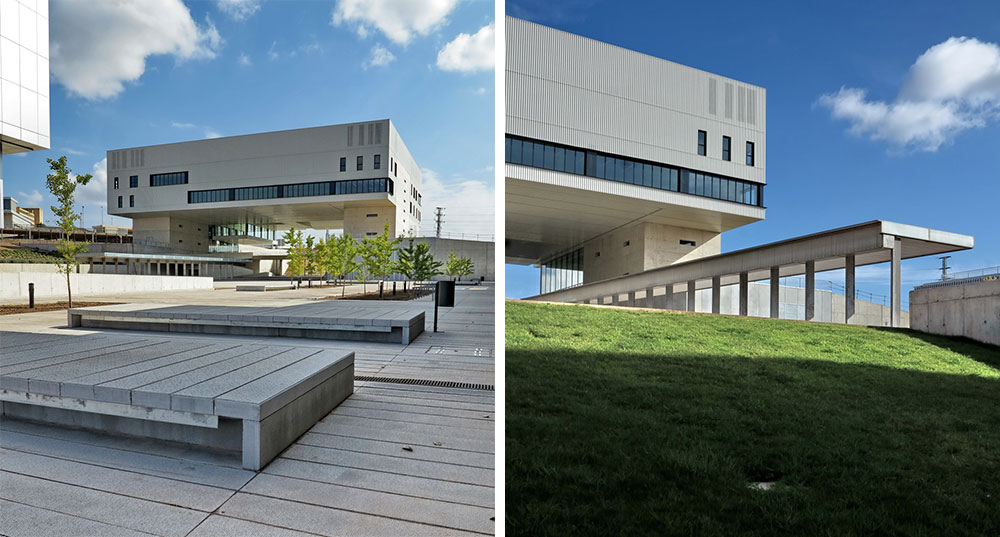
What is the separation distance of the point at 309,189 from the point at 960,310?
3271 centimetres

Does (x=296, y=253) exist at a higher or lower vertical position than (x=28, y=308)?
higher

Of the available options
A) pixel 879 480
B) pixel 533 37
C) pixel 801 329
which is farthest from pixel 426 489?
pixel 533 37

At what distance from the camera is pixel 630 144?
17891mm

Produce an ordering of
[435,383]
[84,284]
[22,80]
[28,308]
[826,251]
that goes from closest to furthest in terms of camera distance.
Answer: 1. [435,383]
2. [28,308]
3. [22,80]
4. [84,284]
5. [826,251]

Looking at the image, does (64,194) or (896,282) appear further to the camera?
(896,282)

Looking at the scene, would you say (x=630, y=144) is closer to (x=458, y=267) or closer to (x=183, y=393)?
(x=458, y=267)

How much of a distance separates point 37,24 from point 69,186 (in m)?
1.80

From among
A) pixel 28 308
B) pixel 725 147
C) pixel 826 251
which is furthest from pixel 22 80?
pixel 725 147

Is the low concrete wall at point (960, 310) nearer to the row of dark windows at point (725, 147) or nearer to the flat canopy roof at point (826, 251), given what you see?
the flat canopy roof at point (826, 251)

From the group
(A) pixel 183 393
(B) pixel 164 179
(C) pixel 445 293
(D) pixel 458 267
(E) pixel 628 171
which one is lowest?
(A) pixel 183 393

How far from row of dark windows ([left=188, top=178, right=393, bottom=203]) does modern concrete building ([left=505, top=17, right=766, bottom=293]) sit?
45.6 ft

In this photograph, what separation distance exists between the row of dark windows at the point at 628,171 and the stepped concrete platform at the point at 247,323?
441 inches

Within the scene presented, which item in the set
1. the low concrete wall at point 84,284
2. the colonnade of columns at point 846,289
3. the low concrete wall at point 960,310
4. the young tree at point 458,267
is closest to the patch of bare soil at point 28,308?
the low concrete wall at point 84,284

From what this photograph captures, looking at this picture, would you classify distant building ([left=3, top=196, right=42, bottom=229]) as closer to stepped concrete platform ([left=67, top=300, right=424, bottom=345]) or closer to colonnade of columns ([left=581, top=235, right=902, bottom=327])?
stepped concrete platform ([left=67, top=300, right=424, bottom=345])
